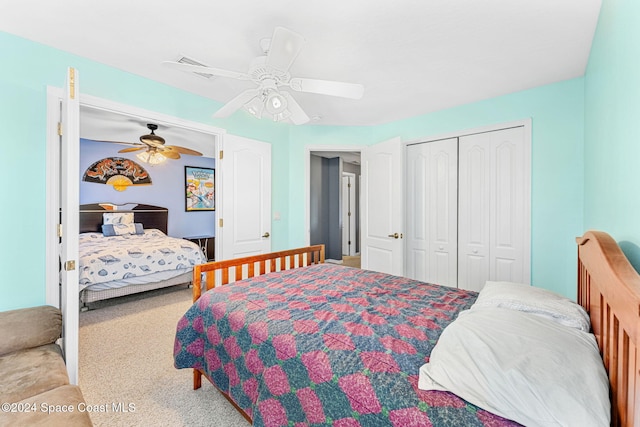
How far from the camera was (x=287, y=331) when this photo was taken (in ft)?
4.46

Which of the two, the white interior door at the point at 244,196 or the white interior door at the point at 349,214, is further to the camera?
the white interior door at the point at 349,214

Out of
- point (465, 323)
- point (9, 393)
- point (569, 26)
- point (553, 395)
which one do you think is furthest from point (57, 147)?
point (569, 26)

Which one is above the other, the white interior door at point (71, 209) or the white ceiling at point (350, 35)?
the white ceiling at point (350, 35)

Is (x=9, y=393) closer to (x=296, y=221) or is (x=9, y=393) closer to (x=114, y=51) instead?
(x=114, y=51)

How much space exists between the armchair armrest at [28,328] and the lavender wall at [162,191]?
14.5 feet

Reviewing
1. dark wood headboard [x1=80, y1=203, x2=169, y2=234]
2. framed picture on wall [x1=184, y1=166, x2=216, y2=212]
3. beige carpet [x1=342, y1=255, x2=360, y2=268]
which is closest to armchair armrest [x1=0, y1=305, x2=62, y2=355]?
dark wood headboard [x1=80, y1=203, x2=169, y2=234]

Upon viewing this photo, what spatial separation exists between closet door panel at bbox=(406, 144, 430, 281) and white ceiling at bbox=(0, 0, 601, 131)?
104 cm

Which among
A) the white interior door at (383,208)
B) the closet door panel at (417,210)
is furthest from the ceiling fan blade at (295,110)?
the closet door panel at (417,210)

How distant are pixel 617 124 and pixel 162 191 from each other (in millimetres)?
6759

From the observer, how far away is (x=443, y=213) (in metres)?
3.43

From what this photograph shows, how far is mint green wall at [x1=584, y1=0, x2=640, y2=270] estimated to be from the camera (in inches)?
39.9

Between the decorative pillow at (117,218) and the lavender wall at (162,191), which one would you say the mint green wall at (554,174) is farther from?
the decorative pillow at (117,218)

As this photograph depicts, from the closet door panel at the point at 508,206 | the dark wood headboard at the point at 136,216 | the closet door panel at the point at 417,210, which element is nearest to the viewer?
the closet door panel at the point at 508,206

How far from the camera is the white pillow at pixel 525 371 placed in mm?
751
